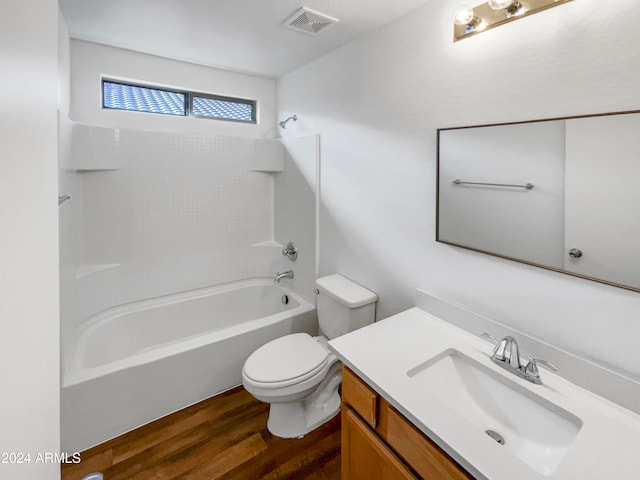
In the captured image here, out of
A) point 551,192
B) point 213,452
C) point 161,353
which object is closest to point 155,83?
point 161,353

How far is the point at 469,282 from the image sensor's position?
1.47 metres

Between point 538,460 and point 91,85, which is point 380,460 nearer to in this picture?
point 538,460

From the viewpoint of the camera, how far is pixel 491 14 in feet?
4.16

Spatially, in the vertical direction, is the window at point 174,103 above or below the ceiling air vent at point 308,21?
below

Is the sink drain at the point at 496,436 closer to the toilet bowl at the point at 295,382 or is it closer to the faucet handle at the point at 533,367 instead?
the faucet handle at the point at 533,367

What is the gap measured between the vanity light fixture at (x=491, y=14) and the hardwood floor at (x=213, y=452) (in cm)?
213

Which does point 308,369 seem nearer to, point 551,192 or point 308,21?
point 551,192

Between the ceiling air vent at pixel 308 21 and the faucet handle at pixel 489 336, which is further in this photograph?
the ceiling air vent at pixel 308 21

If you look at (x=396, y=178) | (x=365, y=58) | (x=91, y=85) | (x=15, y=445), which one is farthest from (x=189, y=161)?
(x=15, y=445)

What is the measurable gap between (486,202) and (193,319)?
93.1 inches

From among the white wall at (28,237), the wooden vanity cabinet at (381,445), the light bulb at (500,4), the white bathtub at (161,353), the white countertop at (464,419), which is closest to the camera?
the white wall at (28,237)

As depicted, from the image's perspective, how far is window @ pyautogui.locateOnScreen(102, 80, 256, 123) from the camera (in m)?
2.38

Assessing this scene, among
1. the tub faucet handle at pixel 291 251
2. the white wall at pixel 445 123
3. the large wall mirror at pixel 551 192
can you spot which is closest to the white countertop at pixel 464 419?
the white wall at pixel 445 123

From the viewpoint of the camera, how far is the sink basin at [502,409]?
1.00 meters
